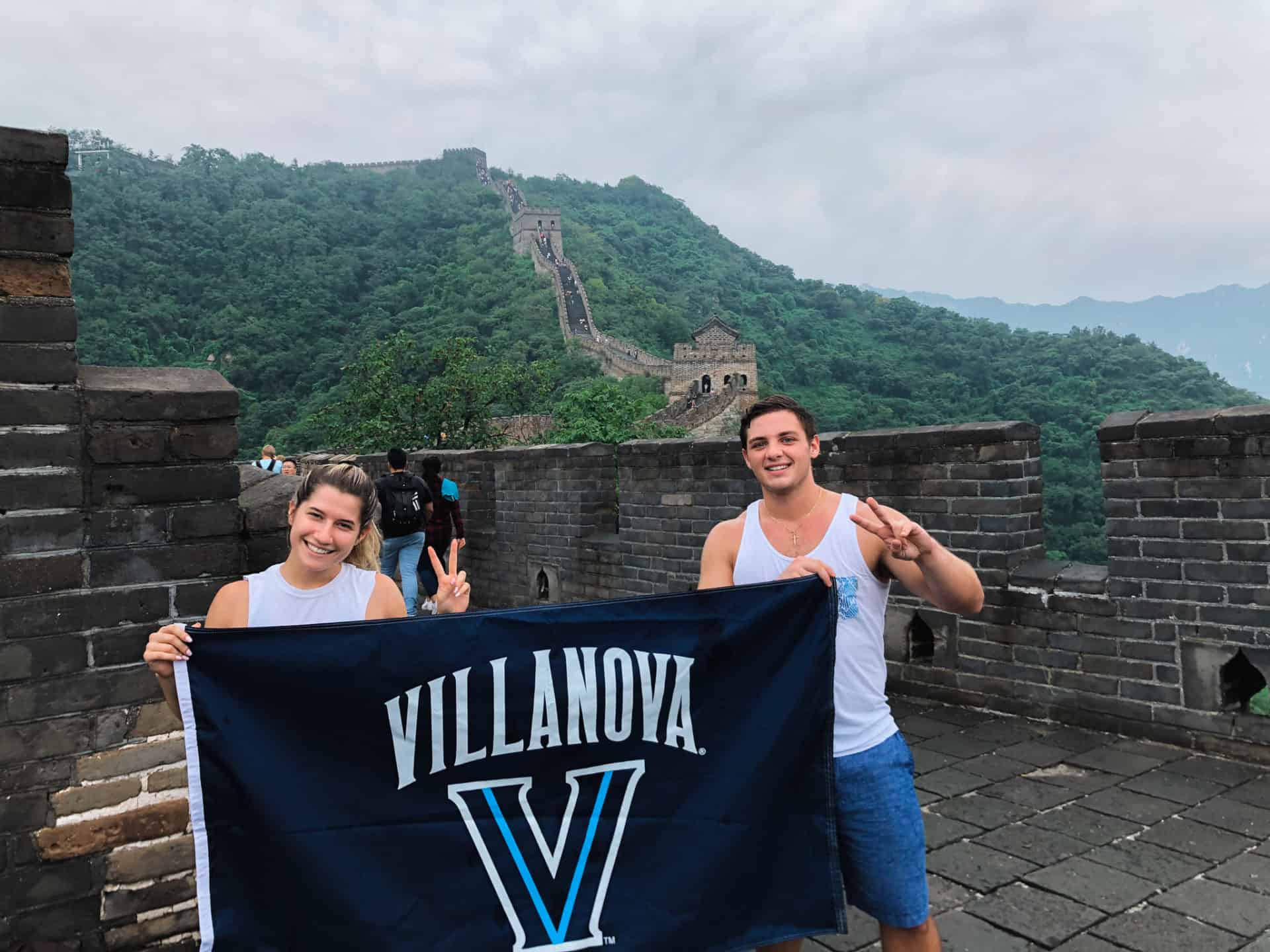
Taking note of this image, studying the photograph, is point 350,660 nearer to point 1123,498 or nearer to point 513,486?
point 1123,498

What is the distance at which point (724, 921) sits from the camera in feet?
6.97

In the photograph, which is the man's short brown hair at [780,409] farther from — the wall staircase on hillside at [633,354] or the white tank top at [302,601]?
the wall staircase on hillside at [633,354]

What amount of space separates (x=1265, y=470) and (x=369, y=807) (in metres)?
4.17

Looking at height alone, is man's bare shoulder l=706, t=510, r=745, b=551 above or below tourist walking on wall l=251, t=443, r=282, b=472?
below

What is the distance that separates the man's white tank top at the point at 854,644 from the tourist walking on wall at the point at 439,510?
606 centimetres

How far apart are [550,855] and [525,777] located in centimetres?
19

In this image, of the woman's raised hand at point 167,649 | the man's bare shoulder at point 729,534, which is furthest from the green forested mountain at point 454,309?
the woman's raised hand at point 167,649

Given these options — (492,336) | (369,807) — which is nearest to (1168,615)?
(369,807)

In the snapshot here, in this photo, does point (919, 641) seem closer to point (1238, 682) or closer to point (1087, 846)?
point (1238, 682)

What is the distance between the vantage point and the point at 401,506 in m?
7.06

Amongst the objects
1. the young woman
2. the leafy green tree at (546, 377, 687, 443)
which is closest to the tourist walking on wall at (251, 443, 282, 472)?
the young woman

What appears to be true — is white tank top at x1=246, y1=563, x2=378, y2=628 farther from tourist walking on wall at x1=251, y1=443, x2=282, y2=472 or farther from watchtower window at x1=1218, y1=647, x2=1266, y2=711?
tourist walking on wall at x1=251, y1=443, x2=282, y2=472

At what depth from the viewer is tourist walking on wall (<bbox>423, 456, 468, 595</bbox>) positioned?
311 inches

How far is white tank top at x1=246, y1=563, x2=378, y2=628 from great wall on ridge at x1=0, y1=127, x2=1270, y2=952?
0.77 m
